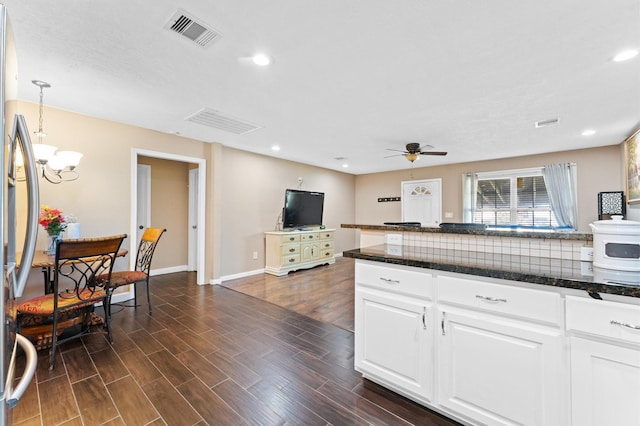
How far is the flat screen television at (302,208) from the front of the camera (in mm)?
5711

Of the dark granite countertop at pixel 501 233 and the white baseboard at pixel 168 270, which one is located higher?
the dark granite countertop at pixel 501 233

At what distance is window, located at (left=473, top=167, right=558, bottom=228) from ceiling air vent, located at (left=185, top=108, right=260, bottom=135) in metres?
5.14

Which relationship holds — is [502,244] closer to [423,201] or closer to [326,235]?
[326,235]

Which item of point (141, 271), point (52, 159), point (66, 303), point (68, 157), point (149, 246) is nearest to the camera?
point (66, 303)

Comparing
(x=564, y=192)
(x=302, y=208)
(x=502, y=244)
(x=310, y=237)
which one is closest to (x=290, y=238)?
(x=310, y=237)

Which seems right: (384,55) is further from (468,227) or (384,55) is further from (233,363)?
(233,363)

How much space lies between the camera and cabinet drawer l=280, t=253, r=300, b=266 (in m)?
5.32

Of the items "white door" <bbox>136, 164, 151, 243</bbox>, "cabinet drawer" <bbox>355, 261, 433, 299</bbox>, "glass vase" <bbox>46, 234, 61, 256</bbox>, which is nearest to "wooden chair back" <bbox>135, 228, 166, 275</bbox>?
"glass vase" <bbox>46, 234, 61, 256</bbox>

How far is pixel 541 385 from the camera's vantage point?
4.15ft

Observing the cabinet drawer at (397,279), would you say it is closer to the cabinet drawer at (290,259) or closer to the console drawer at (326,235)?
the cabinet drawer at (290,259)

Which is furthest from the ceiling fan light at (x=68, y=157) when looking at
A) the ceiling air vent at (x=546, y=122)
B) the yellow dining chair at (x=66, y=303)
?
the ceiling air vent at (x=546, y=122)

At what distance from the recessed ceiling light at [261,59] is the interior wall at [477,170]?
4455mm

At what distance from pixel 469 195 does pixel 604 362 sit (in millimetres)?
5505

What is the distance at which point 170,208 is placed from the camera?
532 cm
